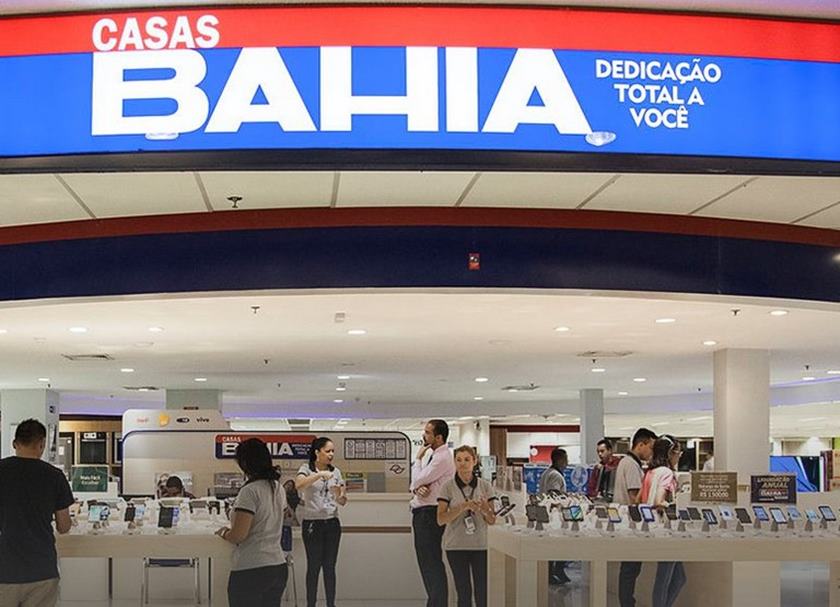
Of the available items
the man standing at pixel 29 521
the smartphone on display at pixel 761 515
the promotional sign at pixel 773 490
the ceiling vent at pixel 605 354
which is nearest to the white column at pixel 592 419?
the ceiling vent at pixel 605 354

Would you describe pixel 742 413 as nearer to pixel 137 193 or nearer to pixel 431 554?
pixel 431 554

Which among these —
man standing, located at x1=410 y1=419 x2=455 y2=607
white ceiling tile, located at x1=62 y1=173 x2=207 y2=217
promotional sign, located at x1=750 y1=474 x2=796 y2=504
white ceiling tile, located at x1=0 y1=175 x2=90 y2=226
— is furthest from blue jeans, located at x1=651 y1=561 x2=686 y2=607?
white ceiling tile, located at x1=0 y1=175 x2=90 y2=226

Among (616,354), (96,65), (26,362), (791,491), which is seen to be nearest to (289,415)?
(26,362)

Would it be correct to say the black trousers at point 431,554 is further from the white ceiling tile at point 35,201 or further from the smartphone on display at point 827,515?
the white ceiling tile at point 35,201

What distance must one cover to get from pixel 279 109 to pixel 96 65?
75cm

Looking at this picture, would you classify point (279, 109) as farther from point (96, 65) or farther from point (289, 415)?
point (289, 415)

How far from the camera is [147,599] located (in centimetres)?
1029

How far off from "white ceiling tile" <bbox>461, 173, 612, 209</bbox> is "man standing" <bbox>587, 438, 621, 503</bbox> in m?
4.66

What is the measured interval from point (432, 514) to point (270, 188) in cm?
262

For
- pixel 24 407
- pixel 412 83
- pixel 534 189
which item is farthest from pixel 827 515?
pixel 24 407

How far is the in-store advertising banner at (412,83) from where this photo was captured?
3955 millimetres

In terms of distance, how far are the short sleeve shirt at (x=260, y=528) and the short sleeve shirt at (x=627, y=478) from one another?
4.56 metres

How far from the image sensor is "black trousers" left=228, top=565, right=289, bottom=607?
5.84 meters

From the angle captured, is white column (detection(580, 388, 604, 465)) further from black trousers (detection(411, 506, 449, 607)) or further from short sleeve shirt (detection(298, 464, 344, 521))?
black trousers (detection(411, 506, 449, 607))
